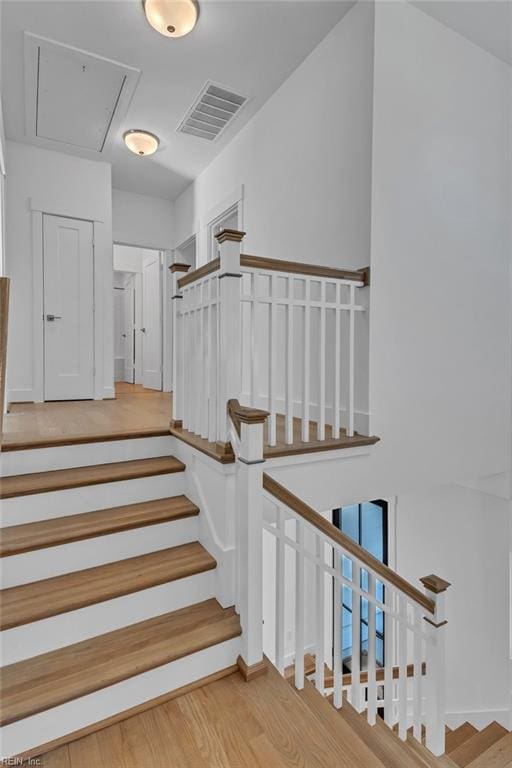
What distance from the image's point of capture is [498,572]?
3.35 meters

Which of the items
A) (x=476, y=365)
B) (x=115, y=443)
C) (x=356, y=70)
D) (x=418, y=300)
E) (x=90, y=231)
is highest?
(x=356, y=70)

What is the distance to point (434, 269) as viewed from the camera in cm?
286

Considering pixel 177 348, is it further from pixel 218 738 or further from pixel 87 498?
pixel 218 738

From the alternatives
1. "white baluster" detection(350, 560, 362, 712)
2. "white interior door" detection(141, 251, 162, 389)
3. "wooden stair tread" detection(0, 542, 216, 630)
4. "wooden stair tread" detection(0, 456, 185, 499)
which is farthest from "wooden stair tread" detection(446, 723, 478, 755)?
Result: "white interior door" detection(141, 251, 162, 389)

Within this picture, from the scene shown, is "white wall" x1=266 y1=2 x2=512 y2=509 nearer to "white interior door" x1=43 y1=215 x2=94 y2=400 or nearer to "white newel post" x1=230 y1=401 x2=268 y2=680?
"white newel post" x1=230 y1=401 x2=268 y2=680

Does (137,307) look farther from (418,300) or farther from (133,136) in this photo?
(418,300)

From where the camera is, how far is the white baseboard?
331cm

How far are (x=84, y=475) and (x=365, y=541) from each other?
4.24 metres

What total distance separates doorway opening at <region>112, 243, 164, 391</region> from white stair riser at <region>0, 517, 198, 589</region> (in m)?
3.91

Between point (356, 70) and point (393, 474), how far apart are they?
105 inches

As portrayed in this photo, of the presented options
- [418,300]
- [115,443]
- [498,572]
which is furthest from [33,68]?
[498,572]

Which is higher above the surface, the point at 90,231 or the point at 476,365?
the point at 90,231

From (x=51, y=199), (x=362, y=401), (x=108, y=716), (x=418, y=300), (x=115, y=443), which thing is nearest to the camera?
(x=108, y=716)

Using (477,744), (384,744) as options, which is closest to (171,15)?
(384,744)
